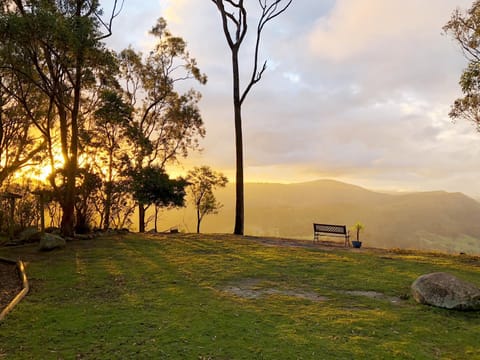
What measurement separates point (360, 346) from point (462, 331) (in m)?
2.16

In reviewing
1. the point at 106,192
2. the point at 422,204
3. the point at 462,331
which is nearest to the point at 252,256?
the point at 462,331

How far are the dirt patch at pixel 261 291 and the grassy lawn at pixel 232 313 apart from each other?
0.02 metres

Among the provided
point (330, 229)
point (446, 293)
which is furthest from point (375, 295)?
point (330, 229)

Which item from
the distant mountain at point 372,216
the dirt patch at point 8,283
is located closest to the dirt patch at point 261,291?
the dirt patch at point 8,283

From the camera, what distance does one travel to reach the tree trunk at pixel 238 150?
2078cm

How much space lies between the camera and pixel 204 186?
89.0 feet

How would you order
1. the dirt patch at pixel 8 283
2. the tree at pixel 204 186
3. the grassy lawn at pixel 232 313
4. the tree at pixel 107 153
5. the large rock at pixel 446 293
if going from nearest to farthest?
the grassy lawn at pixel 232 313 < the large rock at pixel 446 293 < the dirt patch at pixel 8 283 < the tree at pixel 107 153 < the tree at pixel 204 186

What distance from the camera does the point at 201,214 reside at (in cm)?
2759

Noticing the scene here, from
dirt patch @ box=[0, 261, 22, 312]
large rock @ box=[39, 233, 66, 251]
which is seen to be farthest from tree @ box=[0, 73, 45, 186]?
dirt patch @ box=[0, 261, 22, 312]

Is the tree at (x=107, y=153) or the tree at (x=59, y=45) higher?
the tree at (x=59, y=45)

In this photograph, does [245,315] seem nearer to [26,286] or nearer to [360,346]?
[360,346]

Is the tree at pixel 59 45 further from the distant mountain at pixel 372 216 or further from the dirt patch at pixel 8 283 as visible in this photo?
the distant mountain at pixel 372 216

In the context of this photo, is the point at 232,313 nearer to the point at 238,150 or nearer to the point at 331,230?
the point at 331,230

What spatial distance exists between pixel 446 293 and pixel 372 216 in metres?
145
